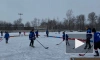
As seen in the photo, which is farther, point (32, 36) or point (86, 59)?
point (32, 36)

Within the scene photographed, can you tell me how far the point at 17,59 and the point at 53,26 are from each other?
93593mm

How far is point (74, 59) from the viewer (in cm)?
593

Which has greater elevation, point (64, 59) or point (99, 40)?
point (99, 40)

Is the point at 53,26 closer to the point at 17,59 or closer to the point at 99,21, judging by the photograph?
the point at 99,21

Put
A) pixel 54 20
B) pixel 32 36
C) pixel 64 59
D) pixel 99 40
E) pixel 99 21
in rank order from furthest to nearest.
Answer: pixel 54 20 < pixel 99 21 < pixel 32 36 < pixel 99 40 < pixel 64 59

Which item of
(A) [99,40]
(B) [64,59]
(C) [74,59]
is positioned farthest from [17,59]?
(A) [99,40]

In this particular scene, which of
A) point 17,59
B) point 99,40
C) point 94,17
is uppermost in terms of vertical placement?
point 94,17

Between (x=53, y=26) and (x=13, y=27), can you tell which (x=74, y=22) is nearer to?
(x=53, y=26)

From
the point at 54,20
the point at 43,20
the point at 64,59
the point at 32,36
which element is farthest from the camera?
the point at 43,20

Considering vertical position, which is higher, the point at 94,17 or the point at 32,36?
the point at 94,17

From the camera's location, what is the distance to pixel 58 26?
10112cm

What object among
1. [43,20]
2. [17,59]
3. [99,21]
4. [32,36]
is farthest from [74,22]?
[17,59]

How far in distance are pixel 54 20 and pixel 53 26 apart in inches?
191

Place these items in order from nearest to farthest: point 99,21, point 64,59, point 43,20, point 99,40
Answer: point 64,59, point 99,40, point 99,21, point 43,20
